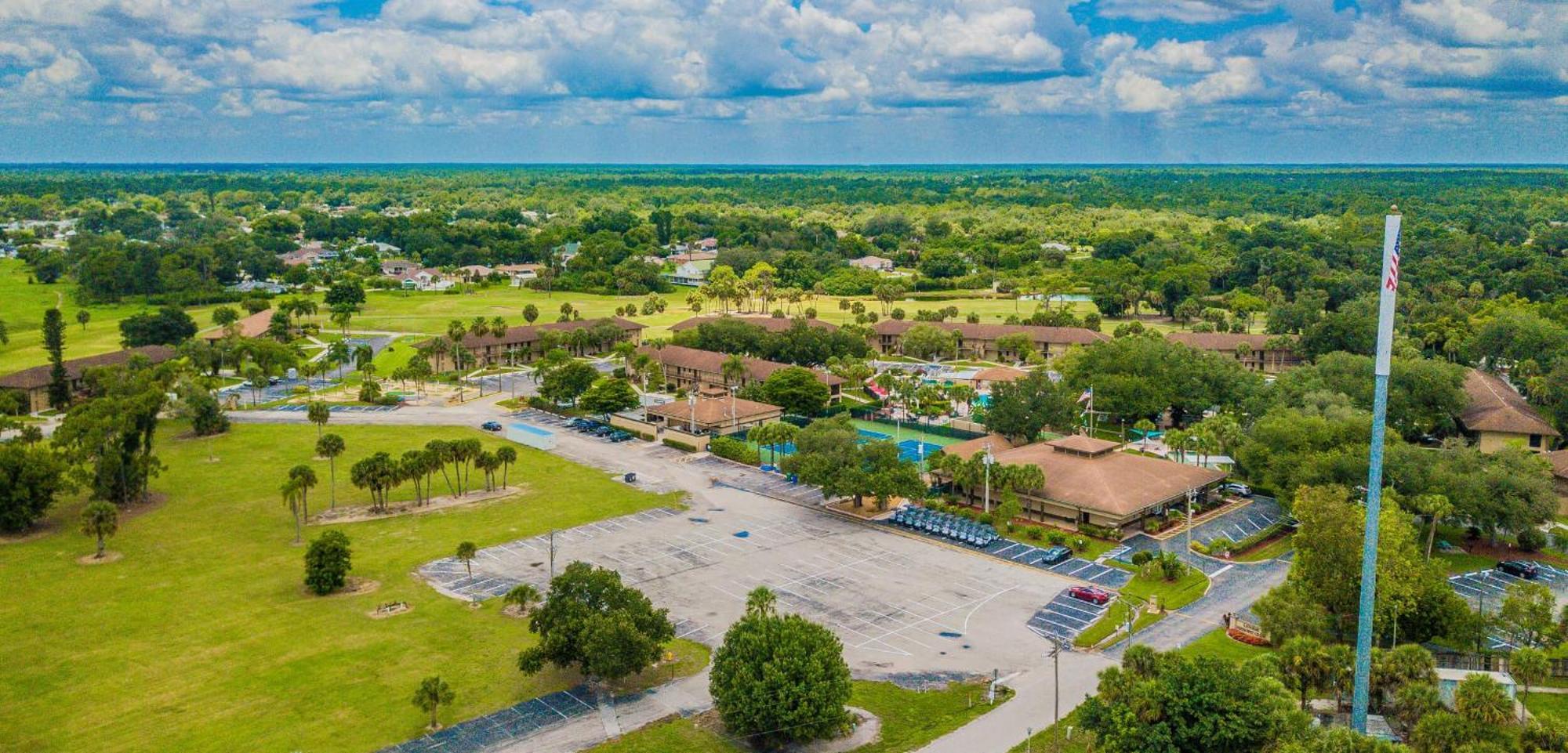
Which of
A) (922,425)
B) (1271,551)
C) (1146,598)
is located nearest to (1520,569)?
(1271,551)

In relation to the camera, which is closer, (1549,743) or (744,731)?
(1549,743)

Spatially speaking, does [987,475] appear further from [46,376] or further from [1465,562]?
[46,376]

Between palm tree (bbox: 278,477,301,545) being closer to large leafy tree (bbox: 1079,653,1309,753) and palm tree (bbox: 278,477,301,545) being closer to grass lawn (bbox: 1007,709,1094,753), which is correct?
grass lawn (bbox: 1007,709,1094,753)

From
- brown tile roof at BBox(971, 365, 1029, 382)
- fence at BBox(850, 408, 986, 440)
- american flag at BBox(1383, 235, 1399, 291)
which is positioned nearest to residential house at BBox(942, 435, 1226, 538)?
fence at BBox(850, 408, 986, 440)

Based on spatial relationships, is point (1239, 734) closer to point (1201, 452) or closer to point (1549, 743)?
point (1549, 743)

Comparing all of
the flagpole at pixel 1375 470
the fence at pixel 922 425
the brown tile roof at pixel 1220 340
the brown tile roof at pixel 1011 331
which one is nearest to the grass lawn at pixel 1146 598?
the flagpole at pixel 1375 470

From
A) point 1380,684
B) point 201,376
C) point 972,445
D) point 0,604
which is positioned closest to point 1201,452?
point 972,445
